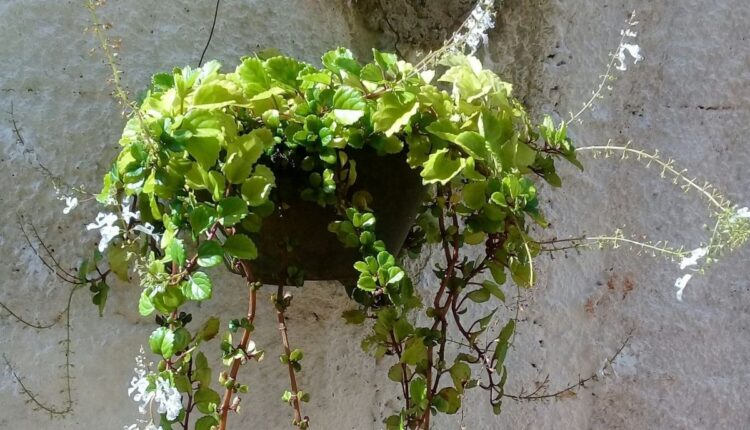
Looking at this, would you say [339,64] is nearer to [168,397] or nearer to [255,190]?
[255,190]

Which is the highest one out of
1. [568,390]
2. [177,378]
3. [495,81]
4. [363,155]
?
[495,81]

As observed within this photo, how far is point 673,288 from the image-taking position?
4.17ft

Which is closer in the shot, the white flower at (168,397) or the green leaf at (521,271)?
the white flower at (168,397)

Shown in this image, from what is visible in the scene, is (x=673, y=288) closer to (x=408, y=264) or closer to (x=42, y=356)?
(x=408, y=264)

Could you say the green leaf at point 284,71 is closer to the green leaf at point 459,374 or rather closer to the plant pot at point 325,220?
the plant pot at point 325,220

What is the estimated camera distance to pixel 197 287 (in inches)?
27.8

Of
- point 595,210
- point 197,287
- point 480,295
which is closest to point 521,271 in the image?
point 480,295

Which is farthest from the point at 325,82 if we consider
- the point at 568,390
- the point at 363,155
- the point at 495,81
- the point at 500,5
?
the point at 568,390

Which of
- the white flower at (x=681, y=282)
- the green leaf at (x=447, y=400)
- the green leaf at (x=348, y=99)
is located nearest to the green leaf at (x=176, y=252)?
the green leaf at (x=348, y=99)

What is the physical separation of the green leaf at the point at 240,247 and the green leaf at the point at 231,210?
0.03 m

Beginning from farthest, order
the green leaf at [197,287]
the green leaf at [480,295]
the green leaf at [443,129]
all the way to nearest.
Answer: the green leaf at [480,295] → the green leaf at [443,129] → the green leaf at [197,287]

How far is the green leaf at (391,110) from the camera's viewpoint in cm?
78

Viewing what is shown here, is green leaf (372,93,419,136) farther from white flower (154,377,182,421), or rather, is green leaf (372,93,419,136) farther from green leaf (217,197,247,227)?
white flower (154,377,182,421)

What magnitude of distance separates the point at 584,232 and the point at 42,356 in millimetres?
908
